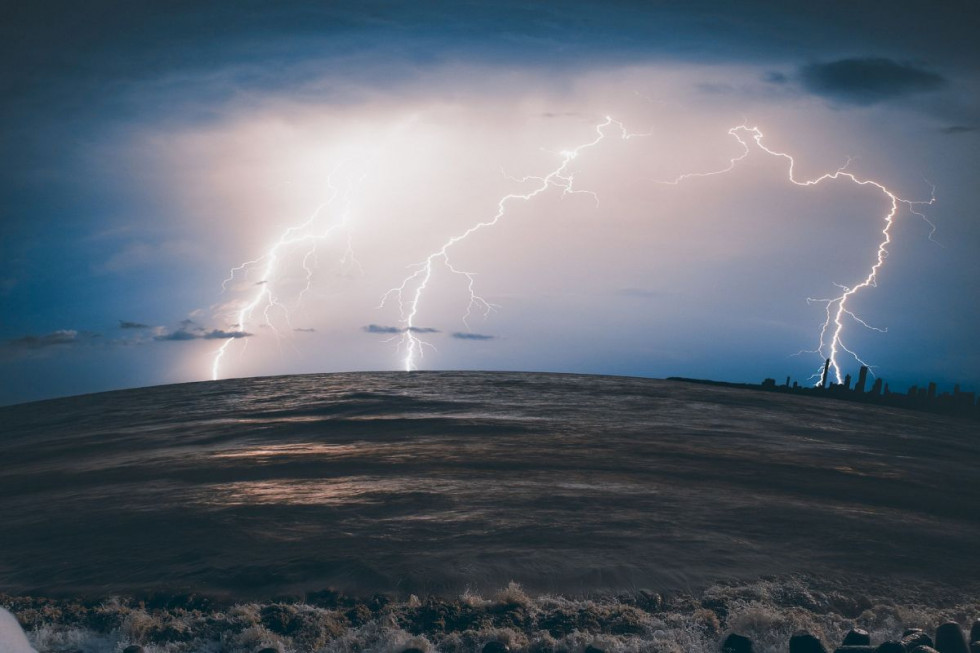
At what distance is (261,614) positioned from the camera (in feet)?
16.2

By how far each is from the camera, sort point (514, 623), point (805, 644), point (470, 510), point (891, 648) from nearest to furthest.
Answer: point (891, 648)
point (805, 644)
point (514, 623)
point (470, 510)

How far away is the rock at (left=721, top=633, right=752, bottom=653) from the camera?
430 centimetres

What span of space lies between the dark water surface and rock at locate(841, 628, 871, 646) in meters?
1.40

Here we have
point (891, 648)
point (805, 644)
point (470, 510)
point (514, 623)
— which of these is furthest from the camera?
point (470, 510)

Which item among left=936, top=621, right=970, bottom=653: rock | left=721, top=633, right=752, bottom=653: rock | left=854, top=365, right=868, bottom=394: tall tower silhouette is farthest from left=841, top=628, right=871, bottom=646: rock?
left=854, top=365, right=868, bottom=394: tall tower silhouette

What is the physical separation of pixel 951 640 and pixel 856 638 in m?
0.65

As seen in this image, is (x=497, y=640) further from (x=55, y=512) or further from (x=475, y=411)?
(x=475, y=411)

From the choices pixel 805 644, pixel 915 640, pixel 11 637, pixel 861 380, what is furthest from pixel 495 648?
pixel 861 380

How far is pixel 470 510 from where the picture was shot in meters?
8.09

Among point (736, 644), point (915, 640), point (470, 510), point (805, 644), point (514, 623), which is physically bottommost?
point (470, 510)

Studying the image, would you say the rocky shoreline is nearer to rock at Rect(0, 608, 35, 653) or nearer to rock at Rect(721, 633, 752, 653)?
rock at Rect(721, 633, 752, 653)

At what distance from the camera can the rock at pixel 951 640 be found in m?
4.19

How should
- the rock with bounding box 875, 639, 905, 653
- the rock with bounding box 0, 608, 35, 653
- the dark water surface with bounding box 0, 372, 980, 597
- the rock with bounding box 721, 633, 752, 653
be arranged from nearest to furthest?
the rock with bounding box 0, 608, 35, 653
the rock with bounding box 875, 639, 905, 653
the rock with bounding box 721, 633, 752, 653
the dark water surface with bounding box 0, 372, 980, 597

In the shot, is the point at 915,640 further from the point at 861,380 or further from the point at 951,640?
the point at 861,380
